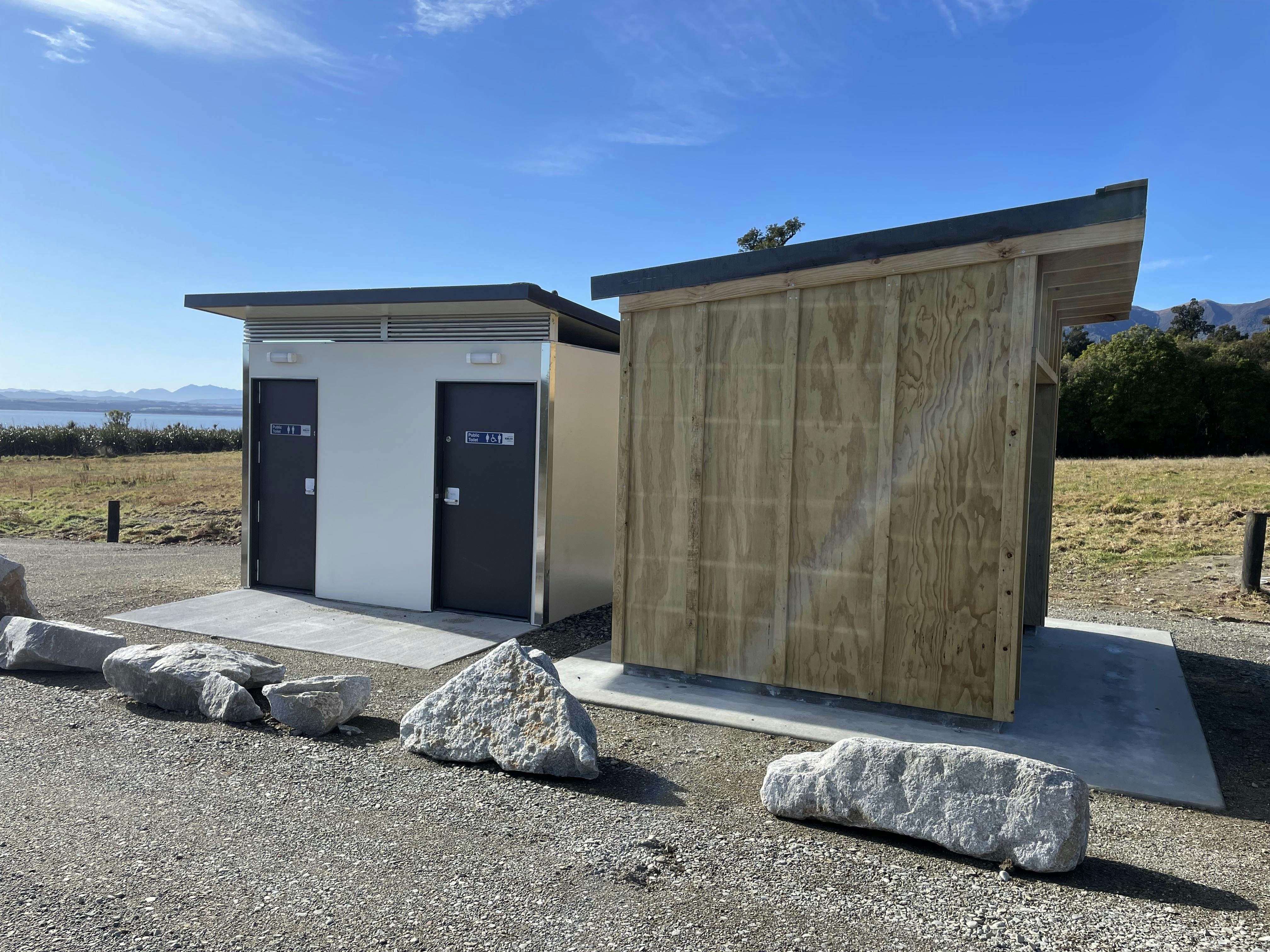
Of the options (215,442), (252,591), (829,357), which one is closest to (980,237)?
(829,357)

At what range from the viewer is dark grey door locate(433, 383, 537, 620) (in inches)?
337

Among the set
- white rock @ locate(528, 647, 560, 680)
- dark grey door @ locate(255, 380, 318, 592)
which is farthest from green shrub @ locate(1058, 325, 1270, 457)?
white rock @ locate(528, 647, 560, 680)

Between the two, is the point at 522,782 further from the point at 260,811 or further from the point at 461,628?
the point at 461,628

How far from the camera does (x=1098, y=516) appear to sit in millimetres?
17797

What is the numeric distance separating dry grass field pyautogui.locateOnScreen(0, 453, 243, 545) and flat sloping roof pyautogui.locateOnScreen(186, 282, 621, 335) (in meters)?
6.47

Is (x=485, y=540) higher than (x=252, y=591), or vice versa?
(x=485, y=540)

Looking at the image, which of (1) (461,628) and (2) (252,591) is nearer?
(1) (461,628)

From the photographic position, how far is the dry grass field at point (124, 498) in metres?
15.9

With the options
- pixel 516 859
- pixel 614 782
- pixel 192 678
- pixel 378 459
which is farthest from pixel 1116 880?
pixel 378 459

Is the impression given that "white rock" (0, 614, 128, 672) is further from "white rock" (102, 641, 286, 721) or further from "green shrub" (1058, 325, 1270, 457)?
"green shrub" (1058, 325, 1270, 457)

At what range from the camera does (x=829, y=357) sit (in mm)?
5848

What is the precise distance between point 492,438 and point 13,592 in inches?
172

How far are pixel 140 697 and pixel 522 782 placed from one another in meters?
2.92

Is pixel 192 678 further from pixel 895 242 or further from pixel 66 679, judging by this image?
pixel 895 242
